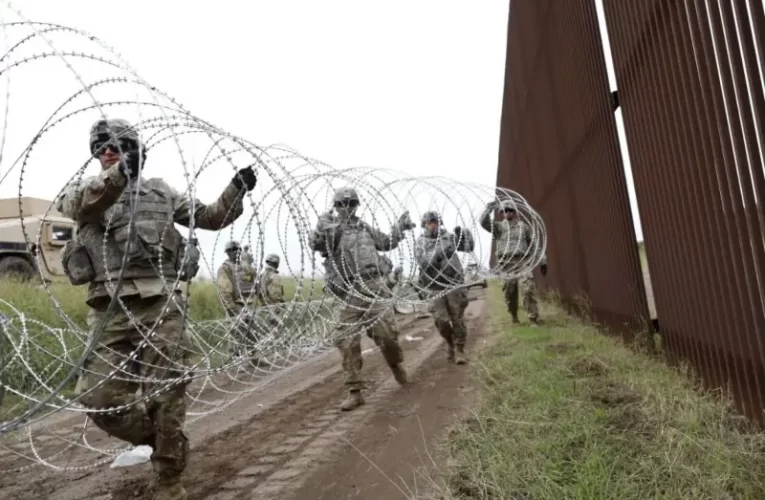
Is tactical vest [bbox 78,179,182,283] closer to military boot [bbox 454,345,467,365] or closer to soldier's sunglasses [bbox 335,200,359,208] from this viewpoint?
soldier's sunglasses [bbox 335,200,359,208]

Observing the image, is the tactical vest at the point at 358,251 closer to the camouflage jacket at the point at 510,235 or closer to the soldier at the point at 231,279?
the soldier at the point at 231,279

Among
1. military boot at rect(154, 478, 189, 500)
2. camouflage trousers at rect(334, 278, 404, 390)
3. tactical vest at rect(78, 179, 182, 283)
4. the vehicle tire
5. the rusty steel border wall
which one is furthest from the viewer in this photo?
the vehicle tire

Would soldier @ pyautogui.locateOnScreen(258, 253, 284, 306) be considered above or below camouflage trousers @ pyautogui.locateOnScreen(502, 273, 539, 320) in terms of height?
above

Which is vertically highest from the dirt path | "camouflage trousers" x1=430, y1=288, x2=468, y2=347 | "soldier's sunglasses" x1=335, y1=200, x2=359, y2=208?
"soldier's sunglasses" x1=335, y1=200, x2=359, y2=208

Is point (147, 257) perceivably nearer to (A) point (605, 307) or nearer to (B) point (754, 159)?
(B) point (754, 159)

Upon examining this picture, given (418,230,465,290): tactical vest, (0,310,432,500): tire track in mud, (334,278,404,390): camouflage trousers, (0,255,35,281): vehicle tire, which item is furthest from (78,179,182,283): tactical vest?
(0,255,35,281): vehicle tire

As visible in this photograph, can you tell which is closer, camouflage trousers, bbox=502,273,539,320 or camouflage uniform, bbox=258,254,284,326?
camouflage trousers, bbox=502,273,539,320

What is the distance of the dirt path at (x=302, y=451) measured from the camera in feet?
10.8

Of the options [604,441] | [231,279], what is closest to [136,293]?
[604,441]

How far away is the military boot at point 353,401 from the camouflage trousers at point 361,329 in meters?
0.05

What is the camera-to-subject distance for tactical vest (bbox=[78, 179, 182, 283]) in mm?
3385

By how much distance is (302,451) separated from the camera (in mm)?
3971

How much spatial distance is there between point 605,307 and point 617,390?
9.62 feet

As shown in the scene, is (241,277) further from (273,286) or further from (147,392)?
(147,392)
